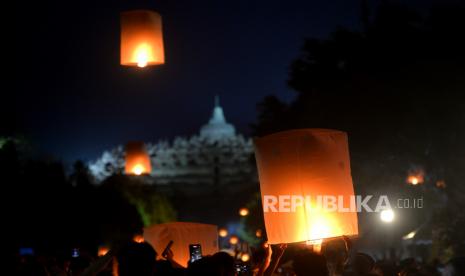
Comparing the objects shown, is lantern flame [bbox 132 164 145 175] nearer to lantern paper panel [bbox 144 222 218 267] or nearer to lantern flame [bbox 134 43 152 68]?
lantern paper panel [bbox 144 222 218 267]

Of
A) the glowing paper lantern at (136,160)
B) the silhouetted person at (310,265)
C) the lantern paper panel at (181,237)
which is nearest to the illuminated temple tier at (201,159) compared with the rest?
the glowing paper lantern at (136,160)

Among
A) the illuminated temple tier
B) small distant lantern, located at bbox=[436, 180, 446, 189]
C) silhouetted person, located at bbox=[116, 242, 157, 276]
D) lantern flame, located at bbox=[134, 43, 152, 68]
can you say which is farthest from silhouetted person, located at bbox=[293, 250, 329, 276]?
the illuminated temple tier

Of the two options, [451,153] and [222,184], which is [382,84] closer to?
[451,153]

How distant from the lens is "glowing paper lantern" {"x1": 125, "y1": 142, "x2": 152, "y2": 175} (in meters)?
26.7

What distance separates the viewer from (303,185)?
26.6 ft

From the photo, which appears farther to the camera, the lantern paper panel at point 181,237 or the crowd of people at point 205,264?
the lantern paper panel at point 181,237

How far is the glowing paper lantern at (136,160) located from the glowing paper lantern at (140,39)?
1667cm

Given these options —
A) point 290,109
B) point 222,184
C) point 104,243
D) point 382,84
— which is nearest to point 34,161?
point 104,243

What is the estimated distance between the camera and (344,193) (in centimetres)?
827

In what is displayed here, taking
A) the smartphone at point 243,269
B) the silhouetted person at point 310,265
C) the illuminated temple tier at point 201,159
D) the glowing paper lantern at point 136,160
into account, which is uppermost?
the illuminated temple tier at point 201,159

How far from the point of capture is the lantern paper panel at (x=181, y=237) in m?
13.8

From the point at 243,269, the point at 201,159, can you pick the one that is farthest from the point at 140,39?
the point at 201,159

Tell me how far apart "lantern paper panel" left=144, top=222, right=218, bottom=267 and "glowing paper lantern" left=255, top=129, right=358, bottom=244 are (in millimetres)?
5636

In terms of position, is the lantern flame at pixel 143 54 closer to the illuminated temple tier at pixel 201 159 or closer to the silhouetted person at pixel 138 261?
the silhouetted person at pixel 138 261
